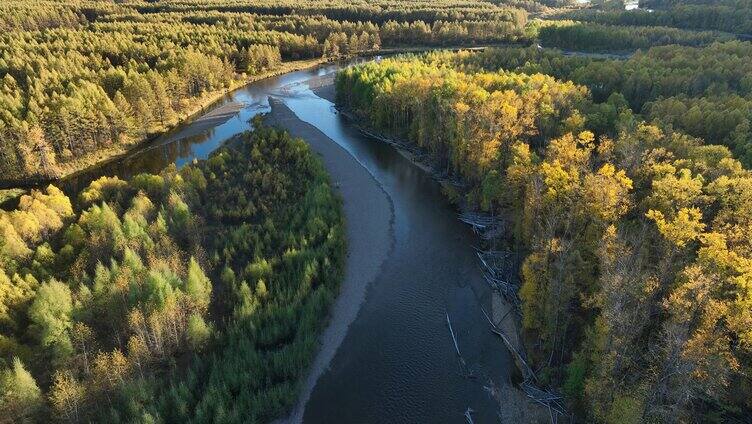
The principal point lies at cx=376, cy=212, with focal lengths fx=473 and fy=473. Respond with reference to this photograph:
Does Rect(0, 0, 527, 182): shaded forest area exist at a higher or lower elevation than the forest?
higher

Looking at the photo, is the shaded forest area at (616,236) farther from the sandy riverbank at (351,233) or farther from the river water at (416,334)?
the sandy riverbank at (351,233)

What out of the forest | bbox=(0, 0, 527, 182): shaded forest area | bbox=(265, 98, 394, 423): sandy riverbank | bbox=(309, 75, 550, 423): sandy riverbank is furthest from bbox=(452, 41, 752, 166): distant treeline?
bbox=(0, 0, 527, 182): shaded forest area

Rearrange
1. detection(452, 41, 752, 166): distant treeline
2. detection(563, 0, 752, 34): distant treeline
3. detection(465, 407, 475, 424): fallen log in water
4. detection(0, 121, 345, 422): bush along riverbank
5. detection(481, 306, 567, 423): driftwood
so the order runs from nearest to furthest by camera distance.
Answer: detection(0, 121, 345, 422): bush along riverbank < detection(465, 407, 475, 424): fallen log in water < detection(481, 306, 567, 423): driftwood < detection(452, 41, 752, 166): distant treeline < detection(563, 0, 752, 34): distant treeline

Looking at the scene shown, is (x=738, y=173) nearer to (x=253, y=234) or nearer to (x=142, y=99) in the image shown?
(x=253, y=234)

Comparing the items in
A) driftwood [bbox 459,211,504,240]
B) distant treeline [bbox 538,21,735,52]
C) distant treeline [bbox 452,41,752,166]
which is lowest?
driftwood [bbox 459,211,504,240]

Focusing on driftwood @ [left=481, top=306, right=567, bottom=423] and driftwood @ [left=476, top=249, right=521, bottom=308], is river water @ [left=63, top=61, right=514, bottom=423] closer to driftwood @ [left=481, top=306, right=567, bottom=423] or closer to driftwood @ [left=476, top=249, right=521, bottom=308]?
driftwood @ [left=481, top=306, right=567, bottom=423]

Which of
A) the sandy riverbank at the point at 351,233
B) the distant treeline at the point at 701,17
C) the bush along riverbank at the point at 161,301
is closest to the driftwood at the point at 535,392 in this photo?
the sandy riverbank at the point at 351,233
